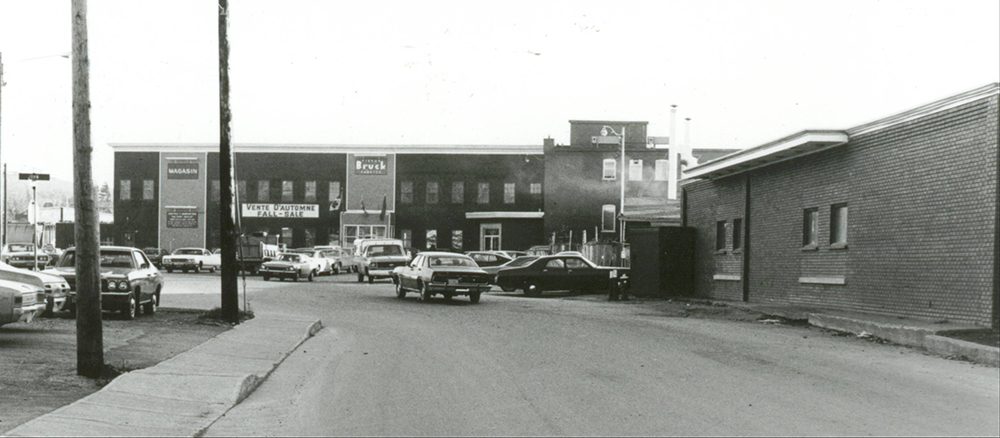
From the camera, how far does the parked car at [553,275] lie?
32281 millimetres

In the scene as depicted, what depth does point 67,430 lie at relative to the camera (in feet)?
24.8

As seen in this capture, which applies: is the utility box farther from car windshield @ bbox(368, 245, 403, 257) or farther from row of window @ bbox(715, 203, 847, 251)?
car windshield @ bbox(368, 245, 403, 257)

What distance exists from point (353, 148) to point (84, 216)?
202ft

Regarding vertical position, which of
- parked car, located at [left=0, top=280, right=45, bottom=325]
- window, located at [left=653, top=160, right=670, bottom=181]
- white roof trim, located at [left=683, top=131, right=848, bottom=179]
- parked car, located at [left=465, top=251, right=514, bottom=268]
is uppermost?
window, located at [left=653, top=160, right=670, bottom=181]

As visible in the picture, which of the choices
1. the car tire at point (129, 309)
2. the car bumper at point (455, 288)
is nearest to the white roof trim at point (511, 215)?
the car bumper at point (455, 288)

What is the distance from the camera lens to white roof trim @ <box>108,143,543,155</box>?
71.3 metres

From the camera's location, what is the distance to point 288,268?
42500 millimetres

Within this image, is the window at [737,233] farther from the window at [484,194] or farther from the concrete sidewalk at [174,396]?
the window at [484,194]

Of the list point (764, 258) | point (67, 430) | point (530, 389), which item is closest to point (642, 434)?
point (530, 389)

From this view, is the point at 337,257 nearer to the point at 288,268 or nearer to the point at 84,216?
the point at 288,268

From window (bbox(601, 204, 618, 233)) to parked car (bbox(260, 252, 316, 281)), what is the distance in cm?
2715

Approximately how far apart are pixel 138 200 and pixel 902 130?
2600 inches

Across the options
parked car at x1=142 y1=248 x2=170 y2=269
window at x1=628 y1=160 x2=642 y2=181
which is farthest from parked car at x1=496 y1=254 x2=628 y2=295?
window at x1=628 y1=160 x2=642 y2=181

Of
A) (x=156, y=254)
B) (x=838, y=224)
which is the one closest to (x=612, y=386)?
(x=838, y=224)
